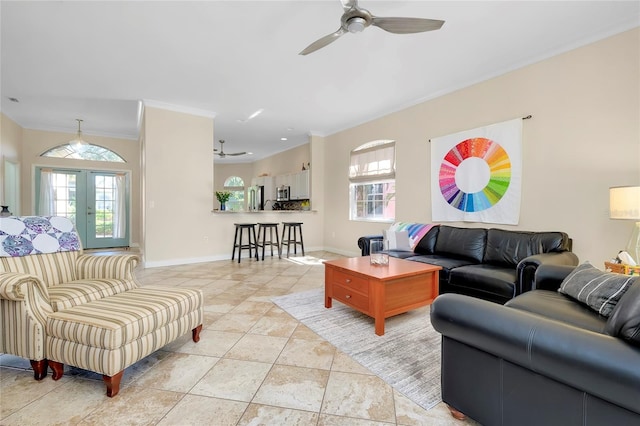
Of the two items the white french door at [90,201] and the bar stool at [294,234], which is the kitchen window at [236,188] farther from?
the bar stool at [294,234]

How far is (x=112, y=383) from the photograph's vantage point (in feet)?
5.38

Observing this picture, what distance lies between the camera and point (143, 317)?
1788 millimetres

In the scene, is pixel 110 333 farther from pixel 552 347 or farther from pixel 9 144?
pixel 9 144

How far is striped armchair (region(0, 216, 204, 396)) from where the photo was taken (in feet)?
5.41

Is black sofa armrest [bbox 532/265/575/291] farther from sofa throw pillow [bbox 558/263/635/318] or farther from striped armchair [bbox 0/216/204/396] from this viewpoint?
striped armchair [bbox 0/216/204/396]

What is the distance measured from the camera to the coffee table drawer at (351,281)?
2615 millimetres

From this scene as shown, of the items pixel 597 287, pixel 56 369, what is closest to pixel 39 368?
pixel 56 369

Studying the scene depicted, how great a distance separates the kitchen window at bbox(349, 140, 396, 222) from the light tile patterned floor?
141 inches

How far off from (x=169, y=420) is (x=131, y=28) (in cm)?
345

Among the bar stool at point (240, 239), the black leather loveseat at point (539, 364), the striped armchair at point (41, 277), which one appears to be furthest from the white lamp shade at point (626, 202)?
the bar stool at point (240, 239)

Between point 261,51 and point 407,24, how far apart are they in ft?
5.81

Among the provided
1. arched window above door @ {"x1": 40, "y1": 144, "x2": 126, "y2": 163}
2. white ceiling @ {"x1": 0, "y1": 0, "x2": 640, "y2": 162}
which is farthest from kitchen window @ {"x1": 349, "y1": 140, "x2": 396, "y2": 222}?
arched window above door @ {"x1": 40, "y1": 144, "x2": 126, "y2": 163}

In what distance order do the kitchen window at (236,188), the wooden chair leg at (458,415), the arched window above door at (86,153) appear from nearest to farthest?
1. the wooden chair leg at (458,415)
2. the arched window above door at (86,153)
3. the kitchen window at (236,188)

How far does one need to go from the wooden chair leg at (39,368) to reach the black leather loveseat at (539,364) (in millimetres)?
2356
